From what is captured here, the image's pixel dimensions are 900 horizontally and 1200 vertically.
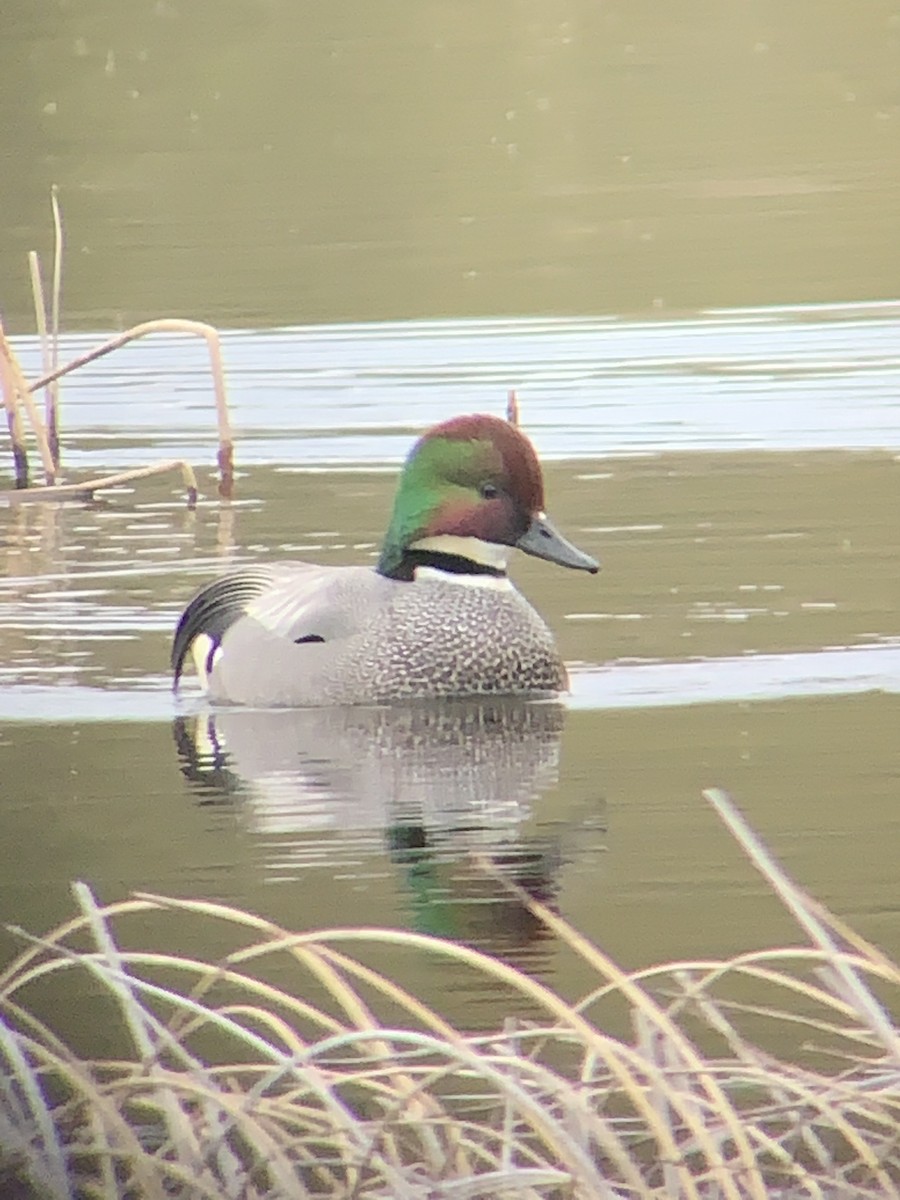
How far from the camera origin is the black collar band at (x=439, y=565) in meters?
8.72

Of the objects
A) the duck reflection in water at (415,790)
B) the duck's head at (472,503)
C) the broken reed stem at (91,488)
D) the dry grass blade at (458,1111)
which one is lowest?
the duck reflection in water at (415,790)

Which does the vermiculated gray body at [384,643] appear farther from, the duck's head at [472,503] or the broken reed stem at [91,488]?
the broken reed stem at [91,488]

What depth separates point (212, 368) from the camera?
1214 centimetres

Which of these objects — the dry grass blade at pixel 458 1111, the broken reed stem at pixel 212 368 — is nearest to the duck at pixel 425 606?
the broken reed stem at pixel 212 368

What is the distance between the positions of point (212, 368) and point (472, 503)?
361 centimetres

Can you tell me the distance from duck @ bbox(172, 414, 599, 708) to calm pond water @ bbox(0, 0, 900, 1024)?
0.11 metres

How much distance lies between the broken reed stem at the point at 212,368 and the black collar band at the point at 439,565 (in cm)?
280

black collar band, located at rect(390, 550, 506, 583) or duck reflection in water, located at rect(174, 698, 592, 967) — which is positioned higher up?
black collar band, located at rect(390, 550, 506, 583)

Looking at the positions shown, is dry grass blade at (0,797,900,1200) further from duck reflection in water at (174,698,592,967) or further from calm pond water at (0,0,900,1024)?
duck reflection in water at (174,698,592,967)

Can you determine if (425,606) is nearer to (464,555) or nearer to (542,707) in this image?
(464,555)

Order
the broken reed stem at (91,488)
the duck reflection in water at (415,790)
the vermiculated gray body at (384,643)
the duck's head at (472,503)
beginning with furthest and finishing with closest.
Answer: the broken reed stem at (91,488), the duck's head at (472,503), the vermiculated gray body at (384,643), the duck reflection in water at (415,790)

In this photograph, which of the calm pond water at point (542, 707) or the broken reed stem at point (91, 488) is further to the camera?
the broken reed stem at point (91, 488)

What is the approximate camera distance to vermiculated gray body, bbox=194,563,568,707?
336 inches

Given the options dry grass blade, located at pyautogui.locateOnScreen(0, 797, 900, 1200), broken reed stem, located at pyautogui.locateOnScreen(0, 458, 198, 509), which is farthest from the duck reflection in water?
broken reed stem, located at pyautogui.locateOnScreen(0, 458, 198, 509)
